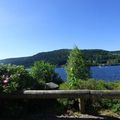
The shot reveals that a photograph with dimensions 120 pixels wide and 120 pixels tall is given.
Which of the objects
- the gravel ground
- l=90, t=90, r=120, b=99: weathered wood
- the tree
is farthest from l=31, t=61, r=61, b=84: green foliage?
l=90, t=90, r=120, b=99: weathered wood

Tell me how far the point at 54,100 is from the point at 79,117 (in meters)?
2.18

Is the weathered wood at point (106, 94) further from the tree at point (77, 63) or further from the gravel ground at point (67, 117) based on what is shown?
the tree at point (77, 63)

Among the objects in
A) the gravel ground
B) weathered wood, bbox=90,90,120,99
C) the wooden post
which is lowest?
the gravel ground

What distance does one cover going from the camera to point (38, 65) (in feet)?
70.4

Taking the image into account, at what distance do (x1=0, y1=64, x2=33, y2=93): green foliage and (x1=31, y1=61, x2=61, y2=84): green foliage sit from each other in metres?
6.03

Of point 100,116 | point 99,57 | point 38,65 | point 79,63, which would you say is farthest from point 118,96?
point 99,57

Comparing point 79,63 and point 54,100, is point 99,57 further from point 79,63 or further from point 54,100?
point 54,100

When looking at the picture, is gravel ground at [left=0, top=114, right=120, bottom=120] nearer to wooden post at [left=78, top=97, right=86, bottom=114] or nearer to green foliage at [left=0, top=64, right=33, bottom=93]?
wooden post at [left=78, top=97, right=86, bottom=114]

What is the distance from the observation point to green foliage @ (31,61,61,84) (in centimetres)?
2047

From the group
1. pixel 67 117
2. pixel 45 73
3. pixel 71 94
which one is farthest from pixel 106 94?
pixel 45 73

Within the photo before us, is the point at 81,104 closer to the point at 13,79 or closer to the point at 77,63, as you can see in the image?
the point at 13,79

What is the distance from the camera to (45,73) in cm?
2067

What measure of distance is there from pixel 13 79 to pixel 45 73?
759cm

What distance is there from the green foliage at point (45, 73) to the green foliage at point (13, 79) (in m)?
6.03
